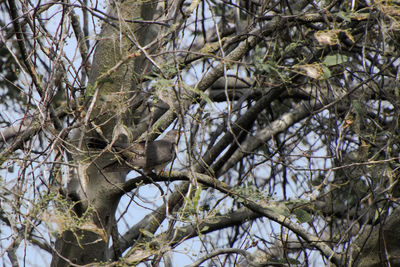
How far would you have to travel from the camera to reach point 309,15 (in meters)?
4.62

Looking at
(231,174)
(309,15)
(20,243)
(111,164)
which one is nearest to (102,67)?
(111,164)

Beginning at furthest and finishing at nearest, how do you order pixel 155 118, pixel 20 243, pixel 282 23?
pixel 155 118 → pixel 282 23 → pixel 20 243

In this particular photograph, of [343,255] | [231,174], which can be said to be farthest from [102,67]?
[231,174]

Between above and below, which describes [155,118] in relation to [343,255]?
above

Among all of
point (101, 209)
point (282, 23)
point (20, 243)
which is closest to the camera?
point (20, 243)

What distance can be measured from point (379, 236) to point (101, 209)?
2.31m

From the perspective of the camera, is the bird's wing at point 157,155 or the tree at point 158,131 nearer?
the tree at point 158,131

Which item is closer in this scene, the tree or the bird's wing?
the tree

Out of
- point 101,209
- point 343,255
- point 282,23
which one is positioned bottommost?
point 343,255

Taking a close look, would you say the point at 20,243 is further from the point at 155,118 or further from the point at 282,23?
the point at 282,23

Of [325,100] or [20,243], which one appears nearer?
[20,243]

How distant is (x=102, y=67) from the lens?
439 cm

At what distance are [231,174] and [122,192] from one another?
300 cm

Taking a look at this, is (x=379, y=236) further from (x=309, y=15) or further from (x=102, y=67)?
(x=102, y=67)
